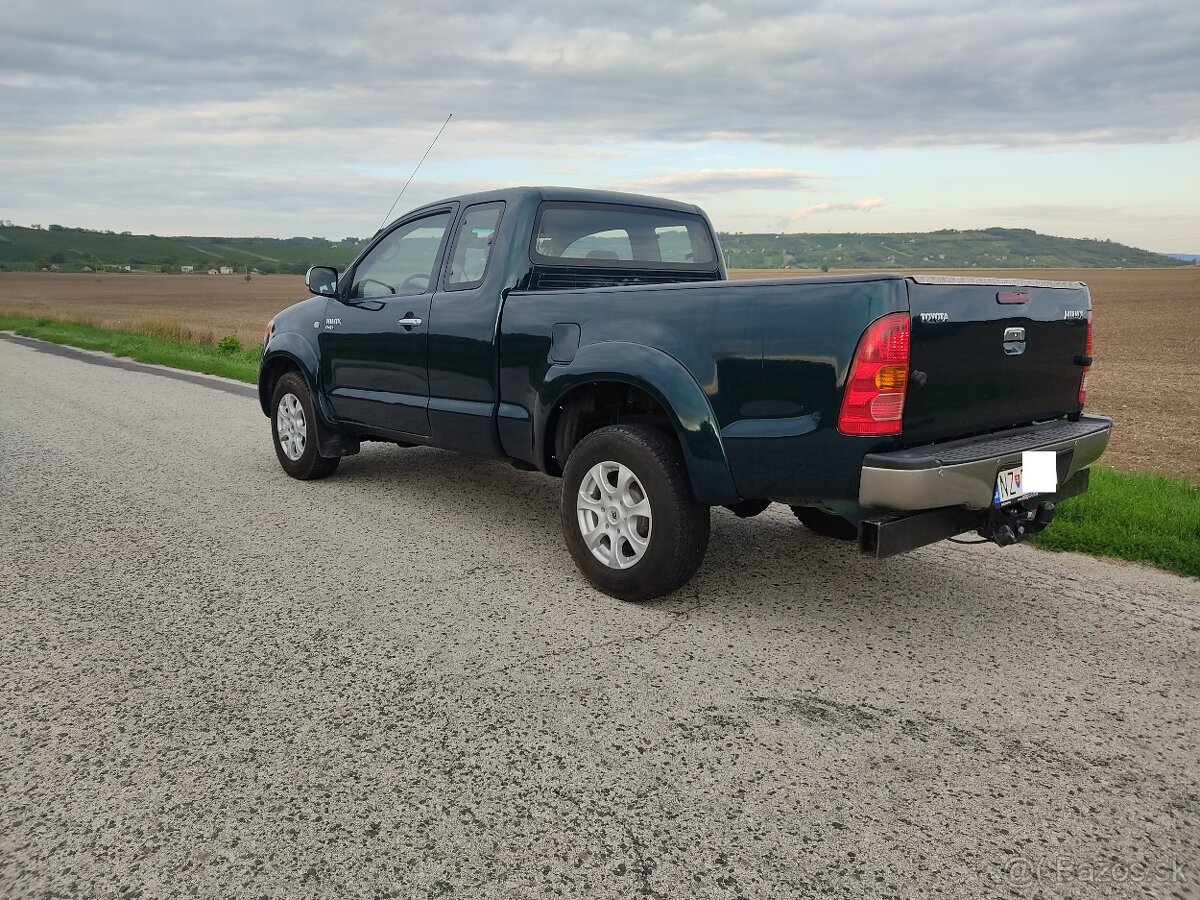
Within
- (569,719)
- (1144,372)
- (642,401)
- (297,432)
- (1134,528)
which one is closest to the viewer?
(569,719)

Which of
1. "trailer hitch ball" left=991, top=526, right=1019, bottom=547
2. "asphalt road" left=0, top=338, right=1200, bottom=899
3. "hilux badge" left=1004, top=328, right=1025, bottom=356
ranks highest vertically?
"hilux badge" left=1004, top=328, right=1025, bottom=356

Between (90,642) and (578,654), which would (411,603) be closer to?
(578,654)

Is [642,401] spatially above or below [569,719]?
above

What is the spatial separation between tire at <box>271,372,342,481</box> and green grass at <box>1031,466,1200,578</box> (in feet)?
15.4

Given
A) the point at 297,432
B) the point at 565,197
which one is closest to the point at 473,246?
the point at 565,197

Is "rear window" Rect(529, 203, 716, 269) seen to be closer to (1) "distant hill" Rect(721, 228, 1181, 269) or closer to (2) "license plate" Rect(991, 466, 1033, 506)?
(2) "license plate" Rect(991, 466, 1033, 506)

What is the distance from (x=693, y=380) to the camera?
389 cm

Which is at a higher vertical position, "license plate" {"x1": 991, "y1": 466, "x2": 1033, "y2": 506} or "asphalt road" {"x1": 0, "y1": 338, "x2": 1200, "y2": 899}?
"license plate" {"x1": 991, "y1": 466, "x2": 1033, "y2": 506}

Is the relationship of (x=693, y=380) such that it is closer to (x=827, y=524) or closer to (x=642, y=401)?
(x=642, y=401)

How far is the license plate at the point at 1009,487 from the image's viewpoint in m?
3.61

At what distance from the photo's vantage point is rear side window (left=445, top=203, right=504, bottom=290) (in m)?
5.20

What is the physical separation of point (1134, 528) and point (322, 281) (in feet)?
17.0

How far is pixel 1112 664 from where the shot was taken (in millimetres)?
3588

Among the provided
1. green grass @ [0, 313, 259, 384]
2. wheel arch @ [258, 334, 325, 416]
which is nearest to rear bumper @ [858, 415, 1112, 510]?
wheel arch @ [258, 334, 325, 416]
